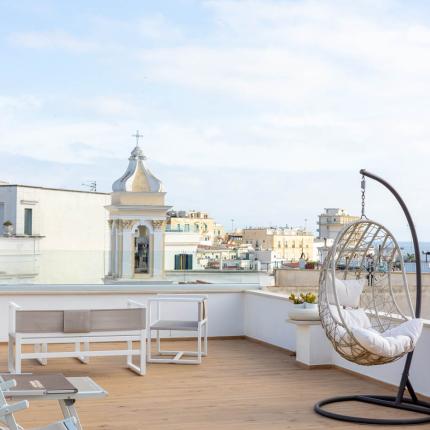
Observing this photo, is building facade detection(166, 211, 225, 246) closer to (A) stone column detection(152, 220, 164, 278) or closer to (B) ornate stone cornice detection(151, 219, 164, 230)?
(B) ornate stone cornice detection(151, 219, 164, 230)

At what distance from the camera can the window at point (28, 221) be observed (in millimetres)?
32719

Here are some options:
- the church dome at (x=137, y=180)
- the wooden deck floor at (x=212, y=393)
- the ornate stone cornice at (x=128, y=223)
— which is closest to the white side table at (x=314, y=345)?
the wooden deck floor at (x=212, y=393)

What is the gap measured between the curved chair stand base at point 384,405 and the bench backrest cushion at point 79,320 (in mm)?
2059

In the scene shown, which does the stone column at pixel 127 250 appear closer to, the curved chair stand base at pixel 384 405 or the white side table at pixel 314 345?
the white side table at pixel 314 345

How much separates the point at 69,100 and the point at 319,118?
5746mm

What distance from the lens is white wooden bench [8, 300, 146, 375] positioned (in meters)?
7.78

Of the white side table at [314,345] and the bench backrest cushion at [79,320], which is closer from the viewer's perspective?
the bench backrest cushion at [79,320]

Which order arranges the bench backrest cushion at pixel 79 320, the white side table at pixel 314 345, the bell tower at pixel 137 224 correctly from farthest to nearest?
the bell tower at pixel 137 224 < the white side table at pixel 314 345 < the bench backrest cushion at pixel 79 320

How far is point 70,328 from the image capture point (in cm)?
791

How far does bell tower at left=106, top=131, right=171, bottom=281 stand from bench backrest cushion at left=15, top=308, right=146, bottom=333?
362cm

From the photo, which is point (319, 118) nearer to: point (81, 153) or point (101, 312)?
point (81, 153)

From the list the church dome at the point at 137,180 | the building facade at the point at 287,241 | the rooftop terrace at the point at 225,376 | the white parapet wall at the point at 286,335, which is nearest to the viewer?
the rooftop terrace at the point at 225,376

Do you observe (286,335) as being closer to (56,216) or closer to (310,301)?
(310,301)

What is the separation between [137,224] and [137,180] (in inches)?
189
